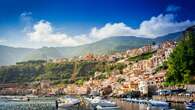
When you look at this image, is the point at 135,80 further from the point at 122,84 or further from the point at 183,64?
the point at 183,64

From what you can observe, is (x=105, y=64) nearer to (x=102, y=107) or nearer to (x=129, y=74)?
(x=129, y=74)

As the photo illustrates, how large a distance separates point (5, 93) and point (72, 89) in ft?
63.1

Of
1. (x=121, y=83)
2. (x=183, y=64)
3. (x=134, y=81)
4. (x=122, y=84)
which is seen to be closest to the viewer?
(x=183, y=64)

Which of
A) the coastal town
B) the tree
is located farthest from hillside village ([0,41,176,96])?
the tree

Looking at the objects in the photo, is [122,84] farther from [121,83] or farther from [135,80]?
[135,80]

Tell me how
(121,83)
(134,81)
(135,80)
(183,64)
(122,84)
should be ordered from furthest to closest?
(121,83), (122,84), (135,80), (134,81), (183,64)

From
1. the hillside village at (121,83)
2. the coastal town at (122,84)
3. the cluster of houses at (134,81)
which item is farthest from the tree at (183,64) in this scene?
the cluster of houses at (134,81)

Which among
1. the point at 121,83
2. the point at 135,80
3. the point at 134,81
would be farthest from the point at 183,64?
the point at 121,83

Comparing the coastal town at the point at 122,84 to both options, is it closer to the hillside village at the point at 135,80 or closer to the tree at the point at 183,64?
the hillside village at the point at 135,80

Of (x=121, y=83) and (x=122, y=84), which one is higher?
(x=121, y=83)

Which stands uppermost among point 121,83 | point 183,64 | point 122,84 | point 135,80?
point 183,64

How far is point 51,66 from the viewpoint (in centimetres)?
11106

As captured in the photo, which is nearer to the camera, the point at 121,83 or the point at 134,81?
the point at 134,81

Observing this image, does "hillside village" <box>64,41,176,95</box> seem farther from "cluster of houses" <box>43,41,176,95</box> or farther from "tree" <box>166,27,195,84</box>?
"tree" <box>166,27,195,84</box>
